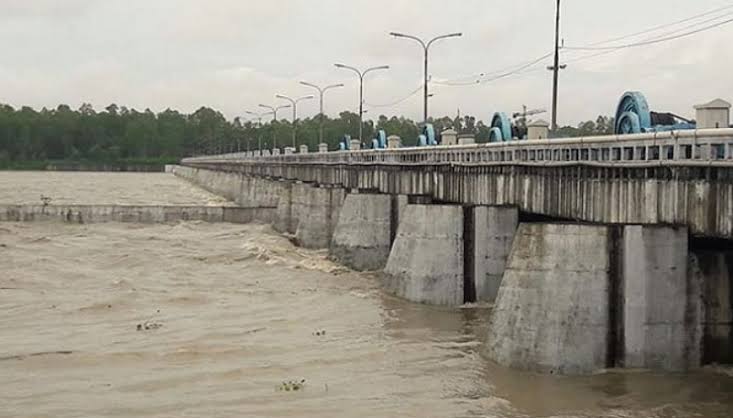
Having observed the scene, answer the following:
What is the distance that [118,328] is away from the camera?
2802 centimetres

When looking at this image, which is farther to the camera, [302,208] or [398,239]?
[302,208]

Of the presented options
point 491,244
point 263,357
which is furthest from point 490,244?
point 263,357

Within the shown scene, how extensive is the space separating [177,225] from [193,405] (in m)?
47.2

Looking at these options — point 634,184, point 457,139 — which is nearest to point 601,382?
point 634,184

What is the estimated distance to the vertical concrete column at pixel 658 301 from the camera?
19.5 m

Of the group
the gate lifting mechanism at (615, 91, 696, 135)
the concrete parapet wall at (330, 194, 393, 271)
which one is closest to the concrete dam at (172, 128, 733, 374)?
the gate lifting mechanism at (615, 91, 696, 135)

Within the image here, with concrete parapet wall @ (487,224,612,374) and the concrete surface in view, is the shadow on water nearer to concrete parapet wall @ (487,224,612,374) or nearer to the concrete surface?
concrete parapet wall @ (487,224,612,374)

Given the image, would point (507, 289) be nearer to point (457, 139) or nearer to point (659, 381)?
point (659, 381)

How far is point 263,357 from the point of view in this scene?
78.9 feet

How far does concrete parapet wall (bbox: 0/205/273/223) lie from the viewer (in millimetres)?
64375

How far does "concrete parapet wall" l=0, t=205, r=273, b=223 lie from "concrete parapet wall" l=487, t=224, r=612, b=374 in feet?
160

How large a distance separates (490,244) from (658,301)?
10.5 meters

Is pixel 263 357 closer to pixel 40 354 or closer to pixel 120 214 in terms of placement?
pixel 40 354

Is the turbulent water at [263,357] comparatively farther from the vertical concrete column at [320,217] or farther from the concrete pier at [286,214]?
the concrete pier at [286,214]
